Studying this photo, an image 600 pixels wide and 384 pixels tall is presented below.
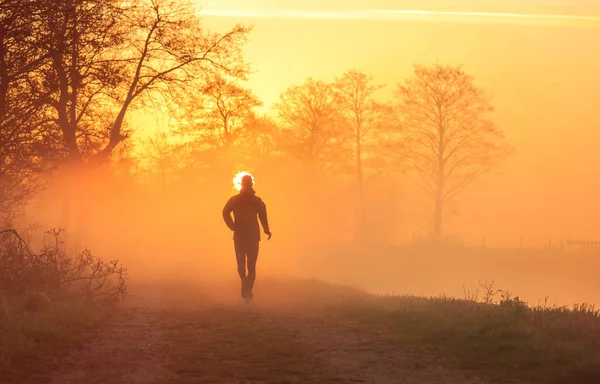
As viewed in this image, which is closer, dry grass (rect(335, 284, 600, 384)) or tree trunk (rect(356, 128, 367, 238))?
dry grass (rect(335, 284, 600, 384))

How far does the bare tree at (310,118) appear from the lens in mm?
52188

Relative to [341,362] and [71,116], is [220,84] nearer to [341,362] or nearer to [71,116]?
[71,116]

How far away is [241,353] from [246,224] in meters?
7.48

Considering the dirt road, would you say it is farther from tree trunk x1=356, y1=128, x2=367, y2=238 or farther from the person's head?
tree trunk x1=356, y1=128, x2=367, y2=238

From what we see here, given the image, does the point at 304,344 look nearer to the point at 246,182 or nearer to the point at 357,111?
the point at 246,182

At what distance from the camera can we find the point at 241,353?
946cm

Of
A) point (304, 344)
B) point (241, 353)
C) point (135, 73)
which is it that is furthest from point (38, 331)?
point (135, 73)

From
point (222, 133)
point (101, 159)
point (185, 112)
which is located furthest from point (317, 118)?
point (101, 159)

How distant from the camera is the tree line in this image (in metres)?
13.8

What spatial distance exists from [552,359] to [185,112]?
2171 cm

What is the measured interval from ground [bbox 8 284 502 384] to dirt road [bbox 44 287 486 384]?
11 mm

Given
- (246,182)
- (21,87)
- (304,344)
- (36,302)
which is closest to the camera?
(304,344)

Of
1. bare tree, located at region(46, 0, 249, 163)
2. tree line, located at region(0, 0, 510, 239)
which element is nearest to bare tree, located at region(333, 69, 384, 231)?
tree line, located at region(0, 0, 510, 239)

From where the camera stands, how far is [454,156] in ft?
170
